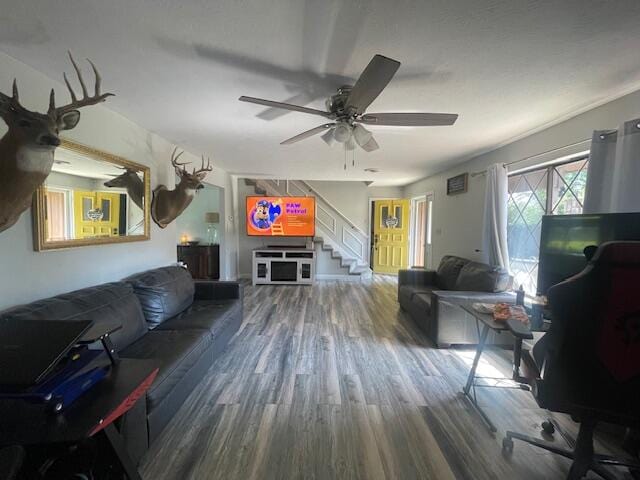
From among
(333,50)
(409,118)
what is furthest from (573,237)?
(333,50)

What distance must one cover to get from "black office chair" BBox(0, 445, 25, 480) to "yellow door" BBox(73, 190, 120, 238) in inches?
74.8

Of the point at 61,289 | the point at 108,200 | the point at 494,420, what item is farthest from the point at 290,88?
the point at 494,420

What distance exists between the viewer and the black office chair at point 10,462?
2.09 ft

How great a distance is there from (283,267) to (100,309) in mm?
4112

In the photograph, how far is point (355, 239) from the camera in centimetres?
680

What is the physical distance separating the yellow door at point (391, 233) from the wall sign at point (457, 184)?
225 centimetres

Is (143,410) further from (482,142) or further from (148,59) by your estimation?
(482,142)

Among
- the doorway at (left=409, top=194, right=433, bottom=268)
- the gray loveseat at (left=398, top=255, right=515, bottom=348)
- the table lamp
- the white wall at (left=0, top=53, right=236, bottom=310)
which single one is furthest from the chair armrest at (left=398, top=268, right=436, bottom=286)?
the table lamp

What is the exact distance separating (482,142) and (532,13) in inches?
85.8

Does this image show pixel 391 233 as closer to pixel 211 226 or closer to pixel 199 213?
pixel 211 226

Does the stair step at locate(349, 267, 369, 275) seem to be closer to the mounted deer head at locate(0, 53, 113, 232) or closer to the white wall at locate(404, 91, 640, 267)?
the white wall at locate(404, 91, 640, 267)

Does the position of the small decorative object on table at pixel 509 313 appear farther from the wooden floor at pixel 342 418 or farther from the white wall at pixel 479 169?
the white wall at pixel 479 169

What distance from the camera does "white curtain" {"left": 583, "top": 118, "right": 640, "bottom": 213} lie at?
5.76ft

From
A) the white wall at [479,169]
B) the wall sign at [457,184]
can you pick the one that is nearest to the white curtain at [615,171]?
the white wall at [479,169]
